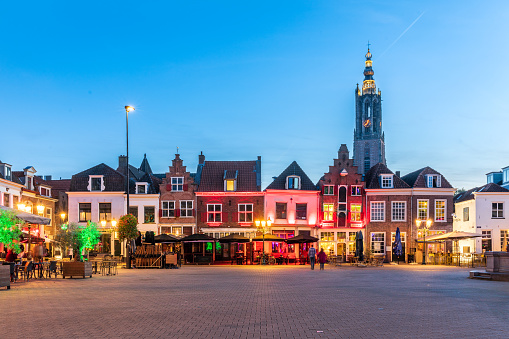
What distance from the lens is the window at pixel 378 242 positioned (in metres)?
51.0

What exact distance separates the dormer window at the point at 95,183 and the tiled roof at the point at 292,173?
1612 cm

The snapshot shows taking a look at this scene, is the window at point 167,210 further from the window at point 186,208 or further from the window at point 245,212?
the window at point 245,212

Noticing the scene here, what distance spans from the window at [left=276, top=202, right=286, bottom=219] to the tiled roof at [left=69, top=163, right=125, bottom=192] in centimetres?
1500

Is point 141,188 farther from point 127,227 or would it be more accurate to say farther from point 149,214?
point 127,227

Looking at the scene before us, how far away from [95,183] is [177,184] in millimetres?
8144

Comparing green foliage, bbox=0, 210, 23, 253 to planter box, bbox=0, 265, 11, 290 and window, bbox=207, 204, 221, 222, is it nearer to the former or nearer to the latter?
planter box, bbox=0, 265, 11, 290

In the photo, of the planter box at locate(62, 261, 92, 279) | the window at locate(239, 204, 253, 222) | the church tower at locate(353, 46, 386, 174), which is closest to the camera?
the planter box at locate(62, 261, 92, 279)

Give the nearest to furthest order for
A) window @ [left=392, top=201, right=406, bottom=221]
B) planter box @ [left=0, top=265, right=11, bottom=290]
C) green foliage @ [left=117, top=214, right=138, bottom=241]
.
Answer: planter box @ [left=0, top=265, right=11, bottom=290] < green foliage @ [left=117, top=214, right=138, bottom=241] < window @ [left=392, top=201, right=406, bottom=221]

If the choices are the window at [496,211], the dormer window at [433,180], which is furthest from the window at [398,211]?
the window at [496,211]

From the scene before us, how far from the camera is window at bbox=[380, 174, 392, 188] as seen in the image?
171ft

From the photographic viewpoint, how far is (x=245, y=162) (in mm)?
55125

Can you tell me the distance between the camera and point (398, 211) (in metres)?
51.5

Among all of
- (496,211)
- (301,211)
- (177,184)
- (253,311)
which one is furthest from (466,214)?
(253,311)

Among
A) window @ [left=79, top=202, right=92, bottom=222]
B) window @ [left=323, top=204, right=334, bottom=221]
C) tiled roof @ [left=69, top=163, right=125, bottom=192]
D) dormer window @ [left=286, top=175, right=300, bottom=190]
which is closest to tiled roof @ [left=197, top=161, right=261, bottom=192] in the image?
dormer window @ [left=286, top=175, right=300, bottom=190]
